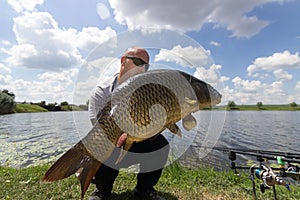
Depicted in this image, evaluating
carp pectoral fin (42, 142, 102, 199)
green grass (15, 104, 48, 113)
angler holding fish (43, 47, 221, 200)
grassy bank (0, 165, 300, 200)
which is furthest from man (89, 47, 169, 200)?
green grass (15, 104, 48, 113)

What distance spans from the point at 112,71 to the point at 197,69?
95cm

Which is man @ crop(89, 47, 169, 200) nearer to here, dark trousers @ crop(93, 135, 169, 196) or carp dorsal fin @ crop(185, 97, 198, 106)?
dark trousers @ crop(93, 135, 169, 196)

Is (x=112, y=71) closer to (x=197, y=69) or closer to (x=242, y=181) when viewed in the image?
(x=197, y=69)

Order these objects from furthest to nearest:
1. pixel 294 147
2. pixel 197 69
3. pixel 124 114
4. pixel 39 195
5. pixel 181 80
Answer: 1. pixel 294 147
2. pixel 39 195
3. pixel 197 69
4. pixel 181 80
5. pixel 124 114


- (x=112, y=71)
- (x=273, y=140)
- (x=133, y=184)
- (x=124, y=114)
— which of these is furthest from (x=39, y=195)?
(x=273, y=140)

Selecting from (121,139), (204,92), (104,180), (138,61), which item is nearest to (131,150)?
(104,180)

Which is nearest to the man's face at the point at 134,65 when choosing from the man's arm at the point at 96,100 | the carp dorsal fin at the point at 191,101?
the man's arm at the point at 96,100

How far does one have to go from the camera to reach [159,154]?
8.79 feet

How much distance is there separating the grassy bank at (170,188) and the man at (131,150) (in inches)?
10.2

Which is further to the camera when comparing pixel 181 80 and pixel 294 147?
pixel 294 147

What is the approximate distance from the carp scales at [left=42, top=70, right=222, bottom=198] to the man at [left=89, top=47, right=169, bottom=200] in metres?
0.56

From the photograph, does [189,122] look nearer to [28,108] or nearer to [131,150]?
[131,150]

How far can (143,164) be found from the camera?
2.68m

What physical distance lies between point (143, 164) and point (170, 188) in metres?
0.67
